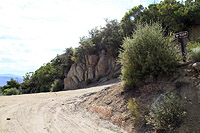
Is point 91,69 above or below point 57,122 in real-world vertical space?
above

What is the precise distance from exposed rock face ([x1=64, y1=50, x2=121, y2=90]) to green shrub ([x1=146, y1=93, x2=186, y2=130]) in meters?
18.8

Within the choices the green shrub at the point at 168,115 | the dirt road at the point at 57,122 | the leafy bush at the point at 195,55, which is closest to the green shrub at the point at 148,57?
the leafy bush at the point at 195,55

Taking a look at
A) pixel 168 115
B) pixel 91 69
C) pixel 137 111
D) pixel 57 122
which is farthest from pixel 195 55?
pixel 91 69

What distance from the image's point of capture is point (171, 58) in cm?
650

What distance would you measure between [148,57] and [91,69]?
65.7 feet

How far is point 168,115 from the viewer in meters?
4.59

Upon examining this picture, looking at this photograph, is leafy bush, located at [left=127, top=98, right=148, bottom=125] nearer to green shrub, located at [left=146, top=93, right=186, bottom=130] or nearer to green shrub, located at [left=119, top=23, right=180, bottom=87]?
green shrub, located at [left=146, top=93, right=186, bottom=130]

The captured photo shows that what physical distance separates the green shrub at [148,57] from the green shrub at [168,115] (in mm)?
1855

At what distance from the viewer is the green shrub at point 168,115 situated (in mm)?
4543

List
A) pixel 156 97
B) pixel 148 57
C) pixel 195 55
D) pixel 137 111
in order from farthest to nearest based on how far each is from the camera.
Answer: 1. pixel 148 57
2. pixel 195 55
3. pixel 156 97
4. pixel 137 111

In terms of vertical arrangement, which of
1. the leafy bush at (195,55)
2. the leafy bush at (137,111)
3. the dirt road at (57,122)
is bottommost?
the dirt road at (57,122)

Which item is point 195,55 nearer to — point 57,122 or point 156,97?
point 156,97

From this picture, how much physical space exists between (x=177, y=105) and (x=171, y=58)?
2401mm

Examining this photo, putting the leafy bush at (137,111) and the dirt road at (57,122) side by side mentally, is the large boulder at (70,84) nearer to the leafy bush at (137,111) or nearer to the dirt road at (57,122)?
the dirt road at (57,122)
